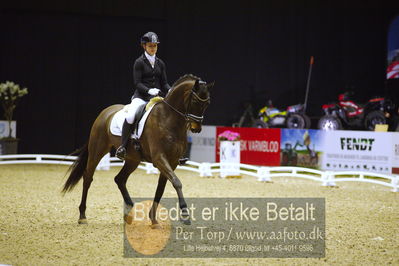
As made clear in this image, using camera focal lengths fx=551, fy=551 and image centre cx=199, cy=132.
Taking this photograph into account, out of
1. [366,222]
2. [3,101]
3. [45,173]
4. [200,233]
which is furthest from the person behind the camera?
[3,101]

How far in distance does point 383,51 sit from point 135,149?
1198 centimetres

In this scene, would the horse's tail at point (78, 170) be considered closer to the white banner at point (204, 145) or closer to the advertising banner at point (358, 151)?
the advertising banner at point (358, 151)

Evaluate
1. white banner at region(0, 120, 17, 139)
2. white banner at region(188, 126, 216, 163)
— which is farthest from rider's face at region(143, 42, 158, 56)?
white banner at region(0, 120, 17, 139)

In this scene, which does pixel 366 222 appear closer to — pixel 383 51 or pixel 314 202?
pixel 314 202

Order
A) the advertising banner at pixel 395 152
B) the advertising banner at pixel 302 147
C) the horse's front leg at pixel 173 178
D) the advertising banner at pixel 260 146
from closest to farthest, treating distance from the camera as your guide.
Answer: the horse's front leg at pixel 173 178 → the advertising banner at pixel 395 152 → the advertising banner at pixel 302 147 → the advertising banner at pixel 260 146

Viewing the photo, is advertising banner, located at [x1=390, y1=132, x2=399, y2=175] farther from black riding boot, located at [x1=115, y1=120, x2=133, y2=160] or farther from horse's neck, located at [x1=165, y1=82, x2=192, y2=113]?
black riding boot, located at [x1=115, y1=120, x2=133, y2=160]

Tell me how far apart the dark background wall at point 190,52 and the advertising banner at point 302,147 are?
3043mm

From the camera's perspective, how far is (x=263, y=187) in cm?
1058

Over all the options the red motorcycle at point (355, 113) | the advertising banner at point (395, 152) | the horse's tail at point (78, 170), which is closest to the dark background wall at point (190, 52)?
the red motorcycle at point (355, 113)

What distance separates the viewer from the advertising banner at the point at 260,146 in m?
13.7

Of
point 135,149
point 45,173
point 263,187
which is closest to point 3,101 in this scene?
point 45,173

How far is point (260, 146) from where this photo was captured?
45.9ft

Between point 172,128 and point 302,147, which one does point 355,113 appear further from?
point 172,128

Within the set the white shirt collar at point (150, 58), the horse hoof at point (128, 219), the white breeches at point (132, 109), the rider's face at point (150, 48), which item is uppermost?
the rider's face at point (150, 48)
